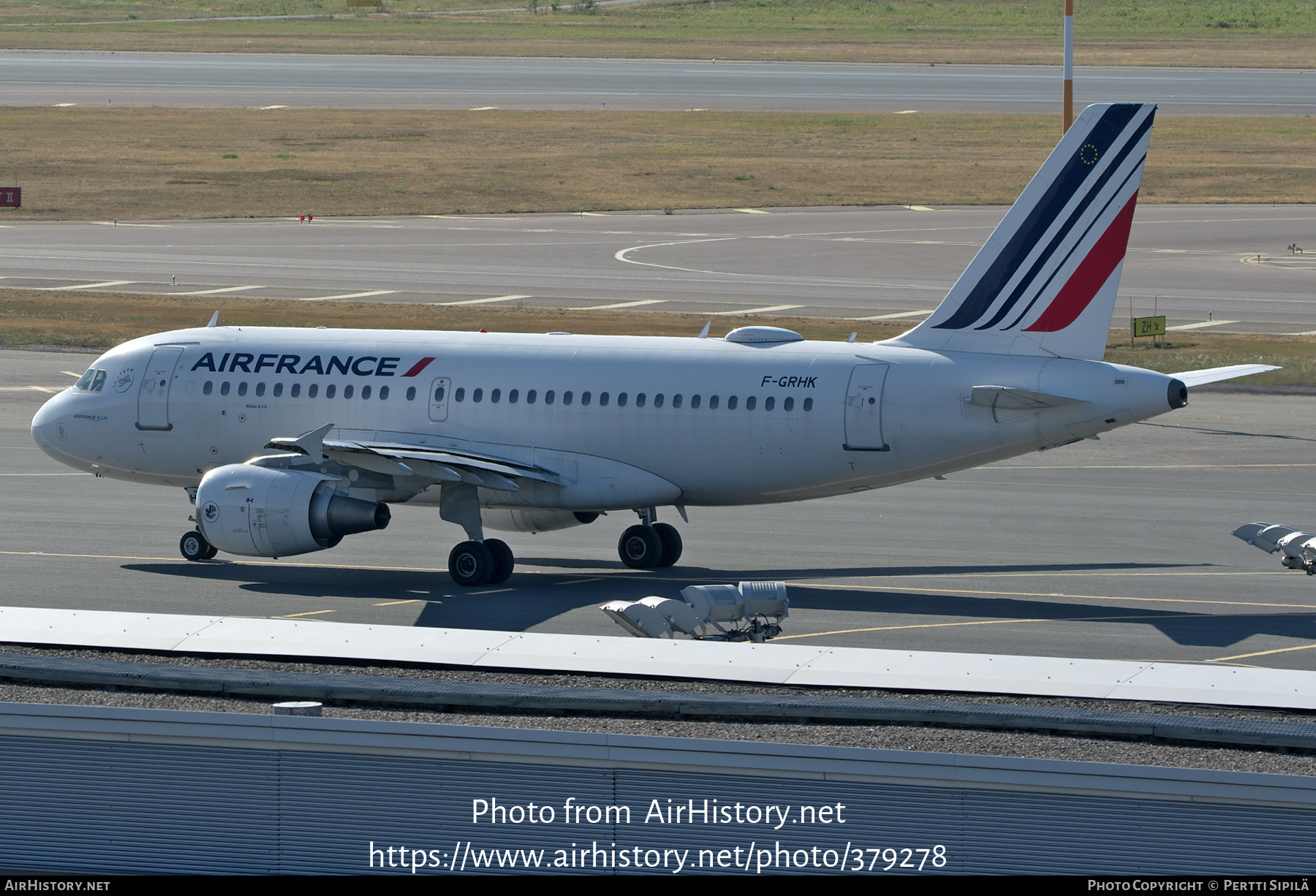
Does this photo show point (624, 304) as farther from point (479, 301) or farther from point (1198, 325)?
point (1198, 325)

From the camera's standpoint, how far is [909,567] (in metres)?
36.4

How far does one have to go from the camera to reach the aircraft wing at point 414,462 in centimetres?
3394

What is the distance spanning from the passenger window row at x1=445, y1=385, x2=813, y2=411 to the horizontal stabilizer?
3.50m

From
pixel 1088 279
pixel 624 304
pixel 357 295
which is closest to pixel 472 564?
pixel 1088 279

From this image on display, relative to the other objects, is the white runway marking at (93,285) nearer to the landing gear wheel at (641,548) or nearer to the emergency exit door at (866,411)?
the landing gear wheel at (641,548)

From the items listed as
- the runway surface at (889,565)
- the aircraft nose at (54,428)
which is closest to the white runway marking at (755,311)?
the runway surface at (889,565)

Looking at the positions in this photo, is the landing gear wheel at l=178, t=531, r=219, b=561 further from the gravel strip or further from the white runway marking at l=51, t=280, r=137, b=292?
the white runway marking at l=51, t=280, r=137, b=292

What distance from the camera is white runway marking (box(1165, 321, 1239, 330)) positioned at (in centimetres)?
6981

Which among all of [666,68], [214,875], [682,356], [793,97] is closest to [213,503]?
[682,356]

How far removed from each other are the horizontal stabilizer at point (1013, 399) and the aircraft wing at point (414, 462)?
30.2 ft

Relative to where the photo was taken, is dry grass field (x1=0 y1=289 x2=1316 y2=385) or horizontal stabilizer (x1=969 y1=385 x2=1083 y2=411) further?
dry grass field (x1=0 y1=289 x2=1316 y2=385)

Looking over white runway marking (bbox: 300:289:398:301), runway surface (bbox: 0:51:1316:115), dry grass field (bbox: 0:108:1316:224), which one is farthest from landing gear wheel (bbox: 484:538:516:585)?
runway surface (bbox: 0:51:1316:115)

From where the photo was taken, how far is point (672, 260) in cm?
9000
